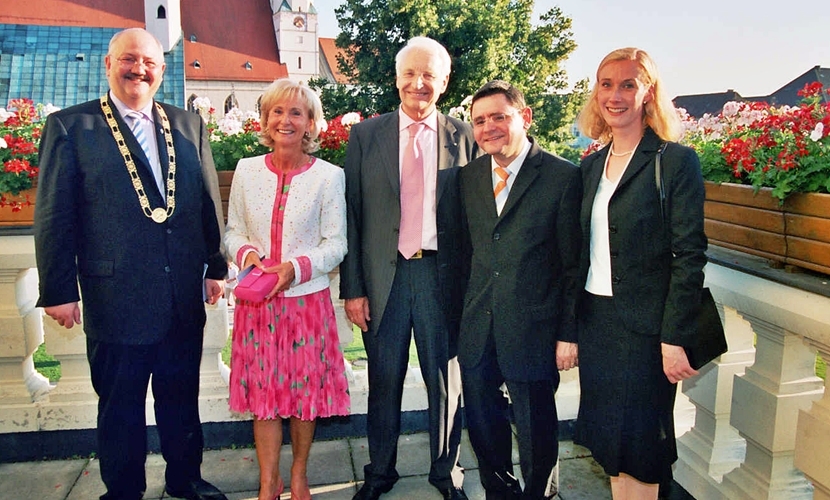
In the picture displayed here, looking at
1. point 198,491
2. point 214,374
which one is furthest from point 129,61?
point 198,491

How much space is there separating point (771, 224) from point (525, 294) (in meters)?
0.90

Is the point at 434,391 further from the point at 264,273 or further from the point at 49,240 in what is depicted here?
the point at 49,240

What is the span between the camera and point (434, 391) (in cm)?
303

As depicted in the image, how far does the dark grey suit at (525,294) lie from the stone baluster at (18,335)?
216 centimetres

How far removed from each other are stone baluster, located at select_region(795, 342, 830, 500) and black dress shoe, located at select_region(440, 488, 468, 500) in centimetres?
142

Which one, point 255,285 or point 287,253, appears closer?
point 255,285

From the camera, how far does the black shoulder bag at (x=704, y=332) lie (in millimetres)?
2117

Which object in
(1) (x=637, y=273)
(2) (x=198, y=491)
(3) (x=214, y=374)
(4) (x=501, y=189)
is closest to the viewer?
(1) (x=637, y=273)

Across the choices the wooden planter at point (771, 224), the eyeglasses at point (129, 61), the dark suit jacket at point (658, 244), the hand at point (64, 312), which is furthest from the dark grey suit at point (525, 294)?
the hand at point (64, 312)

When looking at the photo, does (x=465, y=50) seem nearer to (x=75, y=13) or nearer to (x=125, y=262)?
(x=125, y=262)

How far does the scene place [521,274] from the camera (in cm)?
251

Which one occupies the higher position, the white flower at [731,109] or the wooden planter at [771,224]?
the white flower at [731,109]

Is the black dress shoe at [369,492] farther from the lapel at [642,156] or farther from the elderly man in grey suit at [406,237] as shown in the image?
the lapel at [642,156]

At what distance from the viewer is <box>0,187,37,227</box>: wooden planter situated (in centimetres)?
307
